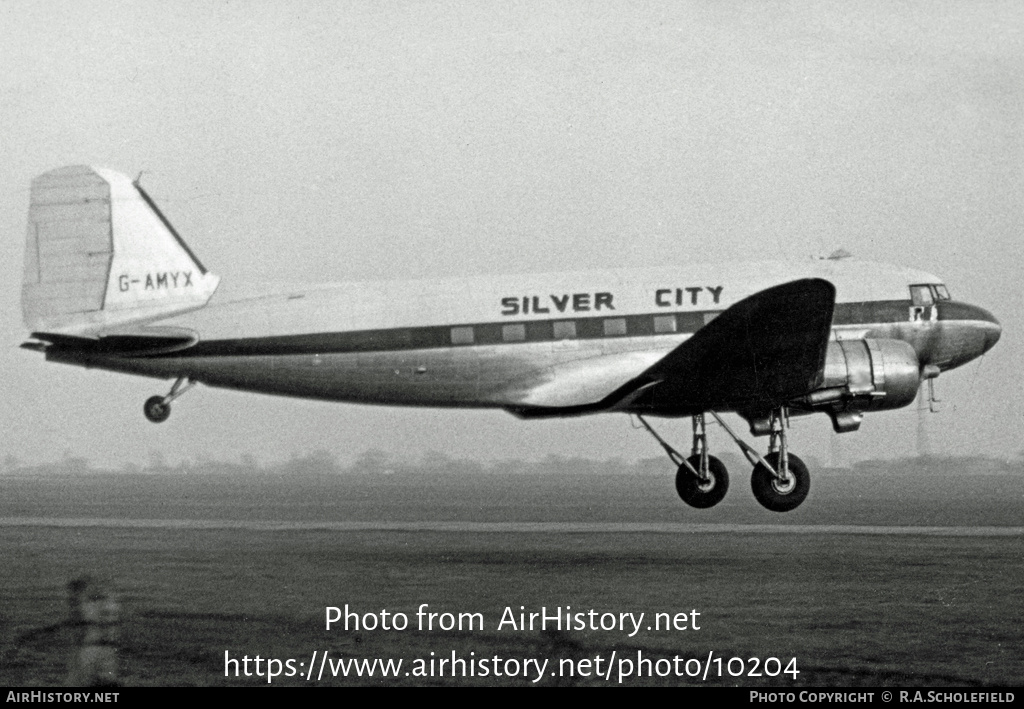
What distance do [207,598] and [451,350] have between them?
6046mm

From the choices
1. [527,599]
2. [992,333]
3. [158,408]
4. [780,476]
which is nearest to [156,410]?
[158,408]

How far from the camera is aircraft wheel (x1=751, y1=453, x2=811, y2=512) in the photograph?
19.2m

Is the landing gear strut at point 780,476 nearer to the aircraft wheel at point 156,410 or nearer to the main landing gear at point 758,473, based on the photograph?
the main landing gear at point 758,473

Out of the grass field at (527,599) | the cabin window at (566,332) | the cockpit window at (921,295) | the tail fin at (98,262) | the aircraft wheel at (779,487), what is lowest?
the grass field at (527,599)

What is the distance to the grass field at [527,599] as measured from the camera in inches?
665

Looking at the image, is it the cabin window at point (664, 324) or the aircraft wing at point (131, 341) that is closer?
the aircraft wing at point (131, 341)

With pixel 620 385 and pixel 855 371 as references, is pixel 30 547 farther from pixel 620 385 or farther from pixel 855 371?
pixel 855 371

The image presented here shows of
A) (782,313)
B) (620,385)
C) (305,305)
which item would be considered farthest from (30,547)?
(782,313)

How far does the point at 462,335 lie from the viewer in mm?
19781

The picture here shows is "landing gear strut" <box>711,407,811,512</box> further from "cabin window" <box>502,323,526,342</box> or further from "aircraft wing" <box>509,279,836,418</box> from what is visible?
"cabin window" <box>502,323,526,342</box>

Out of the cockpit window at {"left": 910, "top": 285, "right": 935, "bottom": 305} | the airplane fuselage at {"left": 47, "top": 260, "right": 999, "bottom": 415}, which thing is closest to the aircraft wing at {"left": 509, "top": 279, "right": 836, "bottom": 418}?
the airplane fuselage at {"left": 47, "top": 260, "right": 999, "bottom": 415}

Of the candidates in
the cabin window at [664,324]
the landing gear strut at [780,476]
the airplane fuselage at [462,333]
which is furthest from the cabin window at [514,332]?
the landing gear strut at [780,476]

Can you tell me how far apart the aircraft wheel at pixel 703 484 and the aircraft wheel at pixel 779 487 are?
87 cm

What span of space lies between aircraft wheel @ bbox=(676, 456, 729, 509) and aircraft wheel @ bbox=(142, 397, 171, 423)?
849 cm
